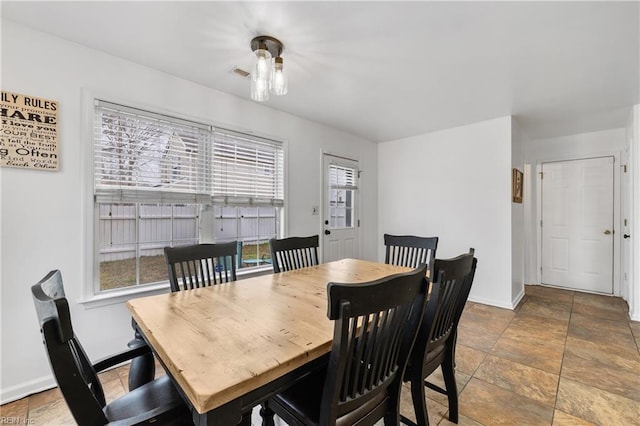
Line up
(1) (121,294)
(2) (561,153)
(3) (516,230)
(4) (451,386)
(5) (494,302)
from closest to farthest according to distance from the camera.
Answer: (4) (451,386) → (1) (121,294) → (5) (494,302) → (3) (516,230) → (2) (561,153)

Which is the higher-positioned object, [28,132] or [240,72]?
[240,72]

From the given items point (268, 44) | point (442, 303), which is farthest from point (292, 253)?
point (268, 44)

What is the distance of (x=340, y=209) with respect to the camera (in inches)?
169

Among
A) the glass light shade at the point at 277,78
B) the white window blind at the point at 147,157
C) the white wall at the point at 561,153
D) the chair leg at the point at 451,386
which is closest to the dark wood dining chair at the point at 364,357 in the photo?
the chair leg at the point at 451,386

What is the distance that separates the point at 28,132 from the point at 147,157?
710mm

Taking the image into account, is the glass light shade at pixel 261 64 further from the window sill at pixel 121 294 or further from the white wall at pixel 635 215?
the white wall at pixel 635 215

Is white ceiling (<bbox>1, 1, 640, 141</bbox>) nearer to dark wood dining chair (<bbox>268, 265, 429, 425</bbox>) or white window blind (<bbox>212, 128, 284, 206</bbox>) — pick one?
white window blind (<bbox>212, 128, 284, 206</bbox>)

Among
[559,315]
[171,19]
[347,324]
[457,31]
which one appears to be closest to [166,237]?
[171,19]

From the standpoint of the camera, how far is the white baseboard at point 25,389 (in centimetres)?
176

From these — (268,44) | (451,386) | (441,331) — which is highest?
(268,44)

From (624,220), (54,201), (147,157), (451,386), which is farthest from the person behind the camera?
(624,220)

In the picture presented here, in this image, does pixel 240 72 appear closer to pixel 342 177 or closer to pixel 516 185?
Result: pixel 342 177

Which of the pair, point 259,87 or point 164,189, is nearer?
point 259,87

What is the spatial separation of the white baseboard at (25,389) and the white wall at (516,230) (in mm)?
→ 4584
